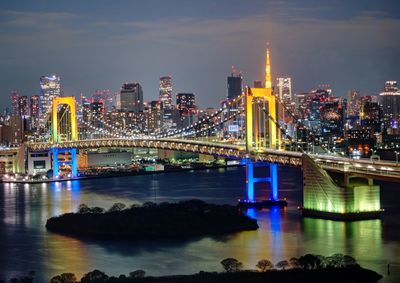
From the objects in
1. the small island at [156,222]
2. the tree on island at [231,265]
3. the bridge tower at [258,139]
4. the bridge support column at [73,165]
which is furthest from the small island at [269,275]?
the bridge support column at [73,165]

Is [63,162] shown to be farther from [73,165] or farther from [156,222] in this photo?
[156,222]

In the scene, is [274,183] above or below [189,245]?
above

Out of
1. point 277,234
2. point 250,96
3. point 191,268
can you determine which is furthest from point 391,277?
point 250,96

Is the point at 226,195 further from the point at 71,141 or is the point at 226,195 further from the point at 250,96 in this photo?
the point at 71,141

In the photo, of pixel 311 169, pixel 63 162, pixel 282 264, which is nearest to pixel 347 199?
pixel 311 169

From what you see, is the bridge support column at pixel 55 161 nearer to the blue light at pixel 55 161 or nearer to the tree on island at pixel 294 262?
the blue light at pixel 55 161

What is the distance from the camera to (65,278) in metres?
13.2

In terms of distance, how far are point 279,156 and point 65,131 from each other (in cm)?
1740

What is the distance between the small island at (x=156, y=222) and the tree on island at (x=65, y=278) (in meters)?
4.52

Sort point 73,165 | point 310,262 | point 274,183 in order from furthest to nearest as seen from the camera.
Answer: point 73,165
point 274,183
point 310,262

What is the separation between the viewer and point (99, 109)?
55.2 metres

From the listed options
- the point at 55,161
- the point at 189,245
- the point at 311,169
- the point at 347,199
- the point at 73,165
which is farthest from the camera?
the point at 73,165

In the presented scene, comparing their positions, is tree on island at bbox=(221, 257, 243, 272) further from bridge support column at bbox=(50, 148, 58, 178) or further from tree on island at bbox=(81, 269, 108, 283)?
bridge support column at bbox=(50, 148, 58, 178)

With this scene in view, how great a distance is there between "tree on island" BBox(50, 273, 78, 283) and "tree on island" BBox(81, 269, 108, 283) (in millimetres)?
153
